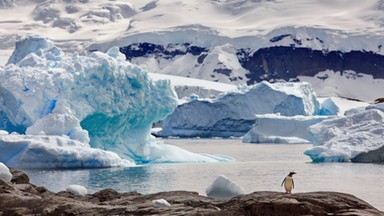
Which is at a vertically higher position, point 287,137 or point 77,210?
point 77,210

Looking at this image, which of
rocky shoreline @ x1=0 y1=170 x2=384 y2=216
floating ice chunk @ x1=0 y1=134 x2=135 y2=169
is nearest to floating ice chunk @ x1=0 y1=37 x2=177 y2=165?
floating ice chunk @ x1=0 y1=134 x2=135 y2=169

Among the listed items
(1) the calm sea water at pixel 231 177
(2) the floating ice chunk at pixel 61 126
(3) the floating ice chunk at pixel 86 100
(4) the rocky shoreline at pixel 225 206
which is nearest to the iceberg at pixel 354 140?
(1) the calm sea water at pixel 231 177

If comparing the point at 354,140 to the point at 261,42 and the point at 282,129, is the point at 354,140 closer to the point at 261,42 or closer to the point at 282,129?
the point at 282,129

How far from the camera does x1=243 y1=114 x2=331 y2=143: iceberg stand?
3944cm

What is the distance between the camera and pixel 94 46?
142m

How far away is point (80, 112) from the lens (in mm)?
21562

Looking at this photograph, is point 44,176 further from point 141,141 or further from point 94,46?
point 94,46

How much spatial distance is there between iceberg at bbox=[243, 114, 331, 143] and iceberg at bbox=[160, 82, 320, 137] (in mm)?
4725

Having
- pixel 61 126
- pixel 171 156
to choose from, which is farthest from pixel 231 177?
pixel 171 156

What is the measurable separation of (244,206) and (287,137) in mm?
34315

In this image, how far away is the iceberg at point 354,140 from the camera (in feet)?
73.2

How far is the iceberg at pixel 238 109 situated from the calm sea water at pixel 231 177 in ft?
70.7

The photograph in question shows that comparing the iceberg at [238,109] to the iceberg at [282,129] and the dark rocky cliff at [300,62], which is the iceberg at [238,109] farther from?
the dark rocky cliff at [300,62]

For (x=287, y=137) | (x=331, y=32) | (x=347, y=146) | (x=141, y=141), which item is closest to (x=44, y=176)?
(x=141, y=141)
